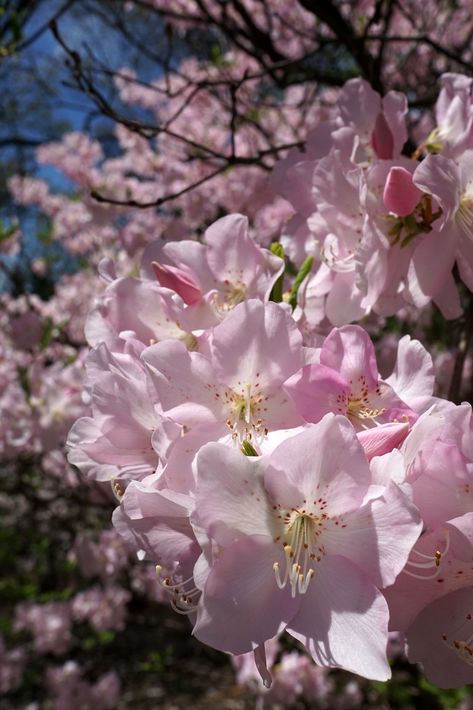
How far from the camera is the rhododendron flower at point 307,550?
28.0 inches

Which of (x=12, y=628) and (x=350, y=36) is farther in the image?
(x=12, y=628)

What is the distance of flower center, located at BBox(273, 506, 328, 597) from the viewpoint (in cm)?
76

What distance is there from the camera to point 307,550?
0.78m

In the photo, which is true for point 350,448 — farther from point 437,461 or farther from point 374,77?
point 374,77

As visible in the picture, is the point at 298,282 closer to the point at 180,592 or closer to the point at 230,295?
the point at 230,295

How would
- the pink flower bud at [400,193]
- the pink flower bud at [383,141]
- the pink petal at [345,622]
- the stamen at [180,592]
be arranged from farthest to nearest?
the pink flower bud at [383,141]
the pink flower bud at [400,193]
the stamen at [180,592]
the pink petal at [345,622]

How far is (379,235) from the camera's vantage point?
43.2 inches

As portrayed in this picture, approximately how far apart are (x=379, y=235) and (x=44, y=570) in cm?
637

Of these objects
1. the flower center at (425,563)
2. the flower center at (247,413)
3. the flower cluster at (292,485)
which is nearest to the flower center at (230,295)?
the flower cluster at (292,485)

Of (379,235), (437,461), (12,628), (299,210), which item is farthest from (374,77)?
(12,628)

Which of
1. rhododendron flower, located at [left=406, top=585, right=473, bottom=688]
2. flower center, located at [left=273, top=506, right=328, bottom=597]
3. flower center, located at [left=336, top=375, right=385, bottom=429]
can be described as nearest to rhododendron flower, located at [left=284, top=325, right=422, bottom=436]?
flower center, located at [left=336, top=375, right=385, bottom=429]

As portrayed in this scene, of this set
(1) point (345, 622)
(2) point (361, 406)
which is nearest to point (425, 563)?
(1) point (345, 622)

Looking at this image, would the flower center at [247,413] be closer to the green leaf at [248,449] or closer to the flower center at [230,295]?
the green leaf at [248,449]

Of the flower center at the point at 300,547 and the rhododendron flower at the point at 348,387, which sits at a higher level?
the rhododendron flower at the point at 348,387
